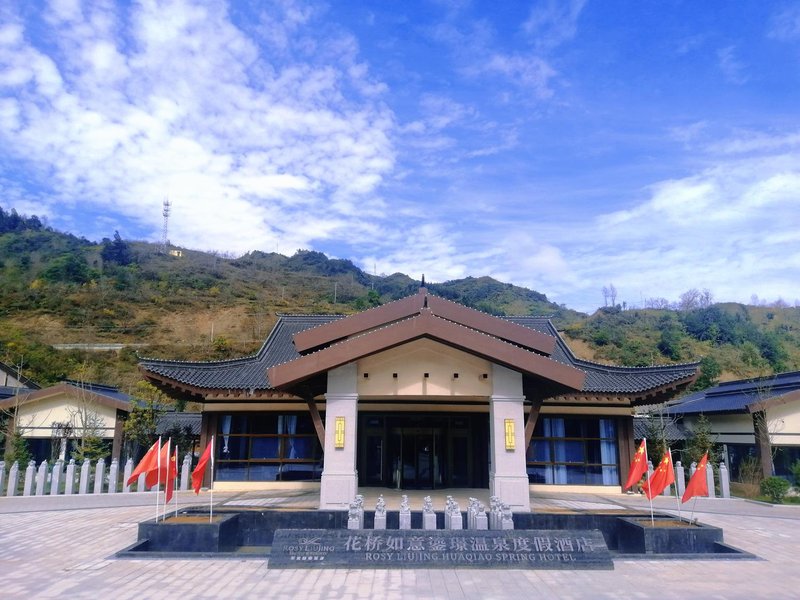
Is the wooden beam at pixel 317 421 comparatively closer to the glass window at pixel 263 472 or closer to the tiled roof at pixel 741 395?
the glass window at pixel 263 472

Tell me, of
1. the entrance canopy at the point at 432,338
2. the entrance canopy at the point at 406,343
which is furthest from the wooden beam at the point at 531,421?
the entrance canopy at the point at 432,338

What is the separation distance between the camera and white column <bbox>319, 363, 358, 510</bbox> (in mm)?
11141

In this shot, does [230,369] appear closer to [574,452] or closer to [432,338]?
[432,338]

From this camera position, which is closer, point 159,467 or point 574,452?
point 159,467

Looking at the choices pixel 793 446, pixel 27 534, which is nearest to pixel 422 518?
pixel 27 534

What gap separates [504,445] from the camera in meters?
11.6

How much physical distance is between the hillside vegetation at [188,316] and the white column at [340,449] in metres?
31.0

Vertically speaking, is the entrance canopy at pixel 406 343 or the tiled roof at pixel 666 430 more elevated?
the entrance canopy at pixel 406 343

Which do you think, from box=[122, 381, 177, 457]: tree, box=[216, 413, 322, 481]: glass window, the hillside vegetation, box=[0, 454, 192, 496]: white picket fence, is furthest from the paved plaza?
the hillside vegetation

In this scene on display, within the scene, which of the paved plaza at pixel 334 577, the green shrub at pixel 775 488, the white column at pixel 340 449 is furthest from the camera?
the green shrub at pixel 775 488

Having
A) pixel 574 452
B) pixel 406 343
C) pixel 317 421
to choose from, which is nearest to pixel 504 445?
pixel 406 343

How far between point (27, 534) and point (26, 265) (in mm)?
56858

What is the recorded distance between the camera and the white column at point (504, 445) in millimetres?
11328

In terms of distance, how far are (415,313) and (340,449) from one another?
3.49m
